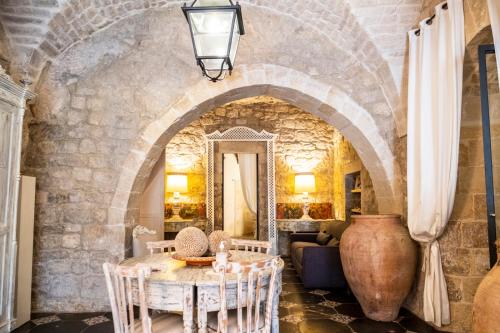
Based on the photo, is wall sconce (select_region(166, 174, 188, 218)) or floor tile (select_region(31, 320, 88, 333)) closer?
floor tile (select_region(31, 320, 88, 333))

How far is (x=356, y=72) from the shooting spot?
13.8 ft

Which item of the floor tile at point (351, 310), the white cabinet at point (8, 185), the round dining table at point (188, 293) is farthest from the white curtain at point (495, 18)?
the white cabinet at point (8, 185)

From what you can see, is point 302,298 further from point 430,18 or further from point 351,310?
point 430,18

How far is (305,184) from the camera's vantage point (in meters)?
7.32

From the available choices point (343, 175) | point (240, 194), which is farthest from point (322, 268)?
point (240, 194)

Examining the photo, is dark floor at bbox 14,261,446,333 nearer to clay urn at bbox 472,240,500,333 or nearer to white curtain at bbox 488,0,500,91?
clay urn at bbox 472,240,500,333

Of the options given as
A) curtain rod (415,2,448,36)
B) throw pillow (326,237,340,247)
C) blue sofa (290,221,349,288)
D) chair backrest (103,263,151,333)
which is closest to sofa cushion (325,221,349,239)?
throw pillow (326,237,340,247)

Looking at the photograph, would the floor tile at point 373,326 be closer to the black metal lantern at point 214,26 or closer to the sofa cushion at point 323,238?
the sofa cushion at point 323,238

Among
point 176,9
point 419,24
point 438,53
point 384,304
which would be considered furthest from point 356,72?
point 384,304

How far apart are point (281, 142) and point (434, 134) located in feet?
14.7

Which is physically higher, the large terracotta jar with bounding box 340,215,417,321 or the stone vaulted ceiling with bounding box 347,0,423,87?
the stone vaulted ceiling with bounding box 347,0,423,87

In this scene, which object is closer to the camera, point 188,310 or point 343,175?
point 188,310

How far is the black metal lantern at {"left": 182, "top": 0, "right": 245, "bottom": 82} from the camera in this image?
2377 mm

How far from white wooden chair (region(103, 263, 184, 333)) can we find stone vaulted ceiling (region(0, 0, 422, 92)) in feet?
9.05
